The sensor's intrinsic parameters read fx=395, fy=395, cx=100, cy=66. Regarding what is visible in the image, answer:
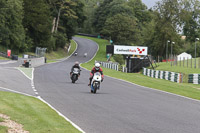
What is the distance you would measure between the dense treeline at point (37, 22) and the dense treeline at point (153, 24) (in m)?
15.0

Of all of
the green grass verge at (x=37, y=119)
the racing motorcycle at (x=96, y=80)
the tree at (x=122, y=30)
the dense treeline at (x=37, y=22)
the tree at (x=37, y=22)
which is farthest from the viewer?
the tree at (x=122, y=30)

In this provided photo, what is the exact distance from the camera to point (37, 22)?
9181 cm

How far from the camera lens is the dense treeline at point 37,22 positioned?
256 ft

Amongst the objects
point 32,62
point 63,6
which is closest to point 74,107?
point 32,62

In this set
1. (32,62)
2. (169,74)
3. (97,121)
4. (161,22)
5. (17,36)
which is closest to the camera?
(97,121)

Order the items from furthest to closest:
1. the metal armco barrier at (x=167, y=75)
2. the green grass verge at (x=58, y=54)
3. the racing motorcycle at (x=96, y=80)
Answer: the green grass verge at (x=58, y=54) < the metal armco barrier at (x=167, y=75) < the racing motorcycle at (x=96, y=80)

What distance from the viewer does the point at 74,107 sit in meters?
13.6

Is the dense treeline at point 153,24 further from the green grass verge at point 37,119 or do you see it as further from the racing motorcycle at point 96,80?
the green grass verge at point 37,119

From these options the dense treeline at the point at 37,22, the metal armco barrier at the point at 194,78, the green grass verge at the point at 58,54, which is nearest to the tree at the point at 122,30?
the dense treeline at the point at 37,22

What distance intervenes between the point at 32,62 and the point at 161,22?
145ft

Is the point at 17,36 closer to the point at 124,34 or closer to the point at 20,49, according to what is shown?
the point at 20,49

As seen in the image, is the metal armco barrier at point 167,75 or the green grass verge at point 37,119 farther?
the metal armco barrier at point 167,75

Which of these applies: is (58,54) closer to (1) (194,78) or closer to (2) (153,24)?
(2) (153,24)

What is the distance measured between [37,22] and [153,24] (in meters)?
35.8
